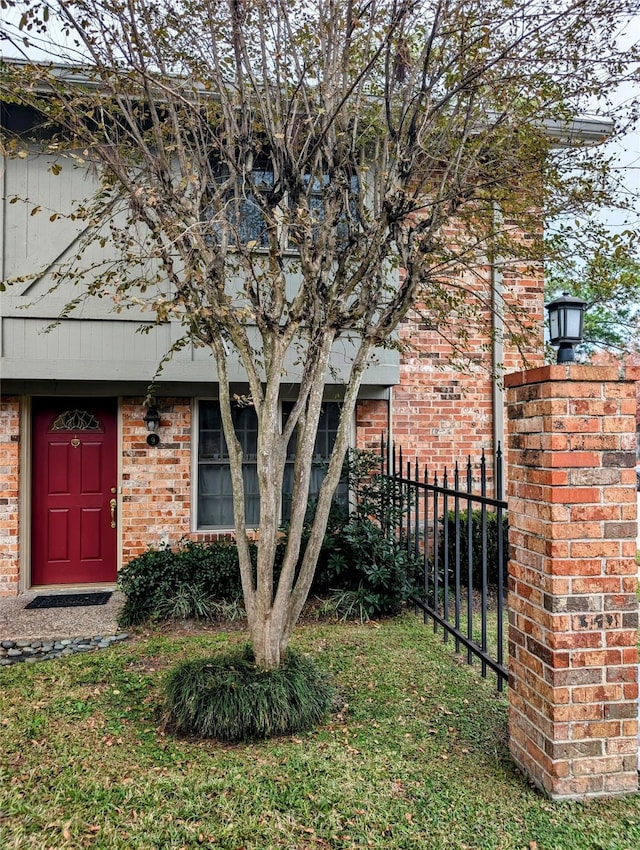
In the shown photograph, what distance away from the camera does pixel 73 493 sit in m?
6.13

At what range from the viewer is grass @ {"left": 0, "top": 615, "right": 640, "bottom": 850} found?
215 centimetres

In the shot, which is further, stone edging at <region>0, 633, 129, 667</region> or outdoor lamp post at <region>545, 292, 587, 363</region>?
stone edging at <region>0, 633, 129, 667</region>

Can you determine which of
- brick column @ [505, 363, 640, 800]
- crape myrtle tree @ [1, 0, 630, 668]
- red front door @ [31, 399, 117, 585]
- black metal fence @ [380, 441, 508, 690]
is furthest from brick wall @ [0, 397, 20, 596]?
brick column @ [505, 363, 640, 800]

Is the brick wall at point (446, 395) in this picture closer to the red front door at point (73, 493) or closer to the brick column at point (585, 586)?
the red front door at point (73, 493)

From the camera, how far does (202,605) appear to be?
5.05 meters

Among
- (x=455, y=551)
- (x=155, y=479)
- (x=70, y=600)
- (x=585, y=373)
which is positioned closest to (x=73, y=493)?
(x=155, y=479)

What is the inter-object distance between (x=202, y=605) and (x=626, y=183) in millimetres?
5470

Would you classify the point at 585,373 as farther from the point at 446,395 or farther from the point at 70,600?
the point at 70,600

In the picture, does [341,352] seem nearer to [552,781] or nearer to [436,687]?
[436,687]

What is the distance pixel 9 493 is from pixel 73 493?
64 centimetres

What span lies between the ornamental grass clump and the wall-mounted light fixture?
3.30m

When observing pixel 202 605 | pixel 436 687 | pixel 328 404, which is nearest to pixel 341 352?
Answer: pixel 328 404

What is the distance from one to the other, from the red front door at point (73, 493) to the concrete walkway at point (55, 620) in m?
0.57

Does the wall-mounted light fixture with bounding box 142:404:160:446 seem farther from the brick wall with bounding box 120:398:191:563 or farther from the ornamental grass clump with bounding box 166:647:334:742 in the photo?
the ornamental grass clump with bounding box 166:647:334:742
